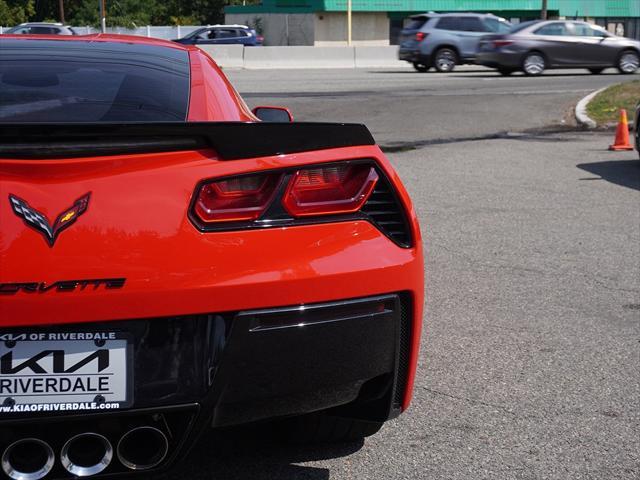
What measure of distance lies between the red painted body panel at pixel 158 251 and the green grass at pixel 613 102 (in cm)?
1438

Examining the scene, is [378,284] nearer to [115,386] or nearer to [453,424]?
[115,386]

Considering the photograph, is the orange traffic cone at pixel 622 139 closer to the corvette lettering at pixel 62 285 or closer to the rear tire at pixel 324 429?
the rear tire at pixel 324 429

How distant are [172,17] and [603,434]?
3763 inches

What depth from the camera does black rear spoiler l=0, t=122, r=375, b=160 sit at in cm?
270

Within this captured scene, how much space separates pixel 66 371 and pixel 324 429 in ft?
3.50

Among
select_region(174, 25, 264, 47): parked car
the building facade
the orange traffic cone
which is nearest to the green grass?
the orange traffic cone

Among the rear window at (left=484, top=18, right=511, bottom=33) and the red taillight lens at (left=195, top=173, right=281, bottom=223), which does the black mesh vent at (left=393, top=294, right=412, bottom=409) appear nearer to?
the red taillight lens at (left=195, top=173, right=281, bottom=223)

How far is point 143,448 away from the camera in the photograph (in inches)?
110

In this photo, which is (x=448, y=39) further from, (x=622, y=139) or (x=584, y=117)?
(x=622, y=139)

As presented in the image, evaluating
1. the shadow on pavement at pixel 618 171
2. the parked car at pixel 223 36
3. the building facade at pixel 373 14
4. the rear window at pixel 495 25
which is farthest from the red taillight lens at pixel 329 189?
the building facade at pixel 373 14

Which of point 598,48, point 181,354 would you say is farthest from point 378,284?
point 598,48

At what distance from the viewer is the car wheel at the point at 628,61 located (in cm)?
2947

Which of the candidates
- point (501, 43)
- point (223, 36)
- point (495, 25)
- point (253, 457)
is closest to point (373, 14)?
point (223, 36)

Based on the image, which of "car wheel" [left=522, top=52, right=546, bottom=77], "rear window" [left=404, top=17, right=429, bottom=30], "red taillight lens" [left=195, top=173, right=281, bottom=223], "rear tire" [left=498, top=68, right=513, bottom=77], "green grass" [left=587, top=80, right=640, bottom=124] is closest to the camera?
"red taillight lens" [left=195, top=173, right=281, bottom=223]
